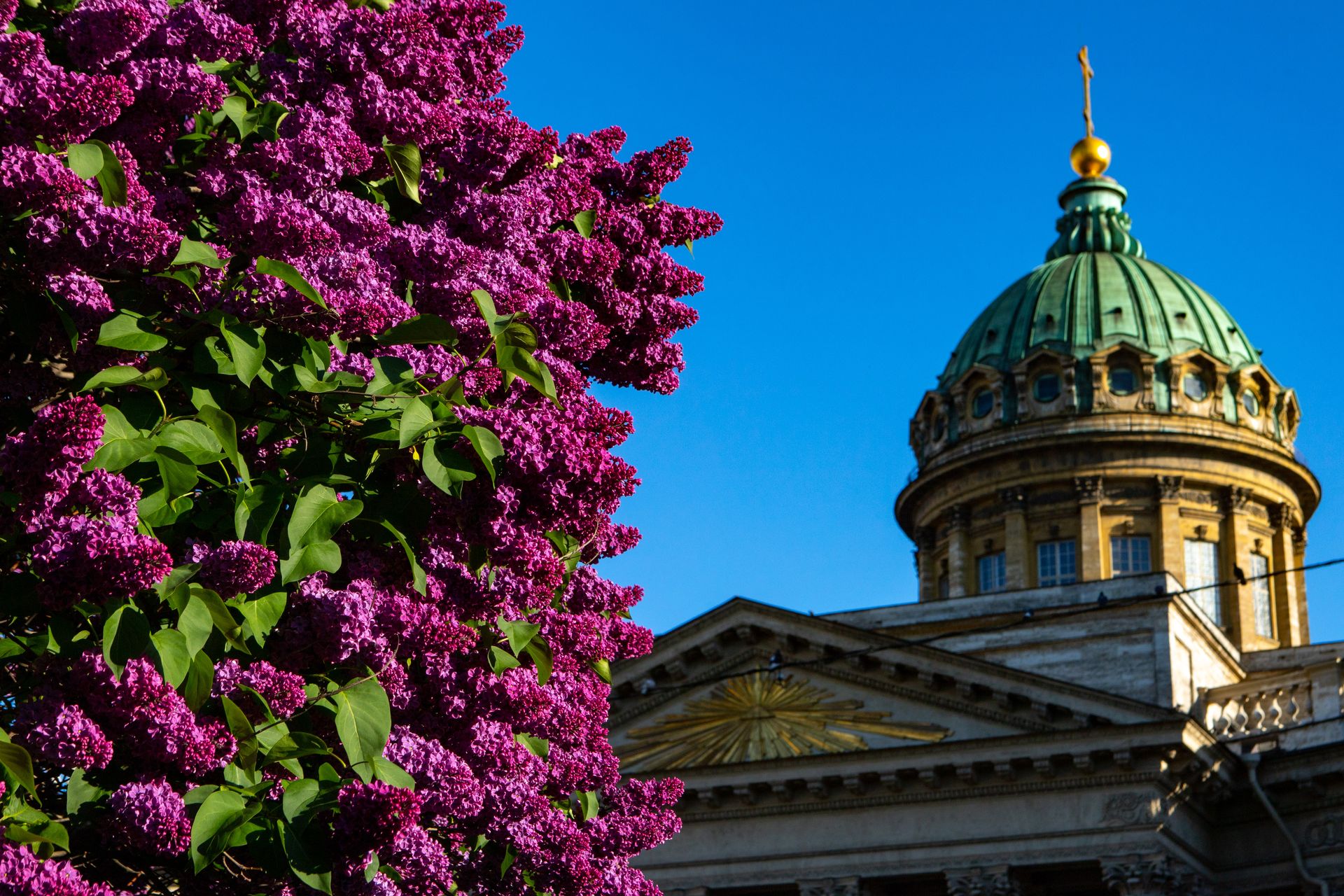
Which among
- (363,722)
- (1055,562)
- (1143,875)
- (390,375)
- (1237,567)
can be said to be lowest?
(363,722)

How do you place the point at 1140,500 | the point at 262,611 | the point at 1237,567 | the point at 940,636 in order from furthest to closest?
the point at 1140,500 → the point at 1237,567 → the point at 940,636 → the point at 262,611

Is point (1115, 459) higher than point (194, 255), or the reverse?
point (1115, 459)

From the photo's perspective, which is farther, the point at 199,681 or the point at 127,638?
the point at 199,681

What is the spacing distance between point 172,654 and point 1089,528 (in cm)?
4336

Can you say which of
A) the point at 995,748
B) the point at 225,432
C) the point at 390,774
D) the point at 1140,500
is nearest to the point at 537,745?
the point at 390,774

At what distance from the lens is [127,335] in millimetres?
7113

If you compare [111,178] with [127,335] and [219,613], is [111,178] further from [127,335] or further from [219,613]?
[219,613]

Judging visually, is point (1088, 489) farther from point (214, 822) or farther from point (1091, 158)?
point (214, 822)

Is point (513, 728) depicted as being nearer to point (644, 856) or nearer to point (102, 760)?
point (102, 760)

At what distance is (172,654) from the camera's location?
6.63 meters

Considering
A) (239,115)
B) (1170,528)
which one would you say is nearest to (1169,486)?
(1170,528)

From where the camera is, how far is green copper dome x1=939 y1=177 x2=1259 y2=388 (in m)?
52.4

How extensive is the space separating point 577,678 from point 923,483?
1736 inches

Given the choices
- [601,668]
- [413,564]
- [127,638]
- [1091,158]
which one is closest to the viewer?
[127,638]
